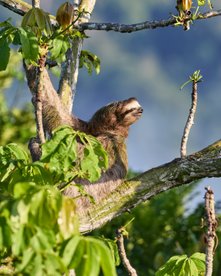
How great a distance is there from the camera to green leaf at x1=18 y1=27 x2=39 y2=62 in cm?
464

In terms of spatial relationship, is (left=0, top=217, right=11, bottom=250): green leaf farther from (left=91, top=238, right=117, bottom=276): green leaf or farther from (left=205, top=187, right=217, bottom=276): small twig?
(left=205, top=187, right=217, bottom=276): small twig

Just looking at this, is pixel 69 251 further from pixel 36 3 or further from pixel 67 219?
pixel 36 3

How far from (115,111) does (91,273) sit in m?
5.21

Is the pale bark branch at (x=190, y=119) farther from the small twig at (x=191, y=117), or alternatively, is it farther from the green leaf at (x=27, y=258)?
the green leaf at (x=27, y=258)

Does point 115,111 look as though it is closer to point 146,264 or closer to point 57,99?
point 57,99

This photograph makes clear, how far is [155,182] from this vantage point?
5.51 metres

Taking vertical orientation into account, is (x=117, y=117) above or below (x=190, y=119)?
above

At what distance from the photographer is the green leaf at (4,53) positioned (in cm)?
457

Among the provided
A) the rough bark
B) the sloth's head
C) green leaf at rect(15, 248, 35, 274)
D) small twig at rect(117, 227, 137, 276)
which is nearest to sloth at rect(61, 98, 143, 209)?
the sloth's head

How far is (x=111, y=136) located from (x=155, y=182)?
Result: 2.61 meters

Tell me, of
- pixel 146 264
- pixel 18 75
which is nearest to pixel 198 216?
pixel 146 264

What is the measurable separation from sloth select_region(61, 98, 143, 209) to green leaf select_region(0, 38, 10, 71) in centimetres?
286

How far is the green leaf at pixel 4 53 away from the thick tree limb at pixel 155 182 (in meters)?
1.56

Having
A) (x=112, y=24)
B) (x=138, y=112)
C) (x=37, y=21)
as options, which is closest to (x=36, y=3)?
(x=37, y=21)
